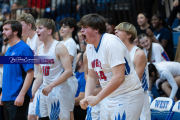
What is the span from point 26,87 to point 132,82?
153 centimetres

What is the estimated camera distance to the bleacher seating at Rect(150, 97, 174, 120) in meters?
4.98

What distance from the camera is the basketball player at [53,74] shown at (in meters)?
4.16

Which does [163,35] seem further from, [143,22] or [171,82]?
[171,82]

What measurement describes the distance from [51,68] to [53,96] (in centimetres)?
44

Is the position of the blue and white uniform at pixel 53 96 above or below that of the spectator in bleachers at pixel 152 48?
below

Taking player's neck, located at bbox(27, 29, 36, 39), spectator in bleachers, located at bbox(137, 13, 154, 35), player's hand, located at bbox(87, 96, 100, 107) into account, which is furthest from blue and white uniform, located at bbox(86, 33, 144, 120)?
spectator in bleachers, located at bbox(137, 13, 154, 35)

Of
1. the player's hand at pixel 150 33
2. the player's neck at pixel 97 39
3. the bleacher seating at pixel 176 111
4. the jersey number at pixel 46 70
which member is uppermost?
the player's hand at pixel 150 33

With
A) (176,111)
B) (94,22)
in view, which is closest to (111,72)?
(94,22)

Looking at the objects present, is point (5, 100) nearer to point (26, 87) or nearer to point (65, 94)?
point (26, 87)

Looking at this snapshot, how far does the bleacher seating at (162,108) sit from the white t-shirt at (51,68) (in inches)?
79.9

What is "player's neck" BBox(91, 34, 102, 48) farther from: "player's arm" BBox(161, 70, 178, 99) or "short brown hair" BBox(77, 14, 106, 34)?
"player's arm" BBox(161, 70, 178, 99)

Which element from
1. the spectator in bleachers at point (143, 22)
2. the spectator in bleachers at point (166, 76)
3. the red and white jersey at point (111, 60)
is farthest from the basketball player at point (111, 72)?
the spectator in bleachers at point (143, 22)

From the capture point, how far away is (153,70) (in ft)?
18.4

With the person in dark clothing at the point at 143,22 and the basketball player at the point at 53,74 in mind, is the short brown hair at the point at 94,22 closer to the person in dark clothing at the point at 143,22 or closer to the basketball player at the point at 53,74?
the basketball player at the point at 53,74
